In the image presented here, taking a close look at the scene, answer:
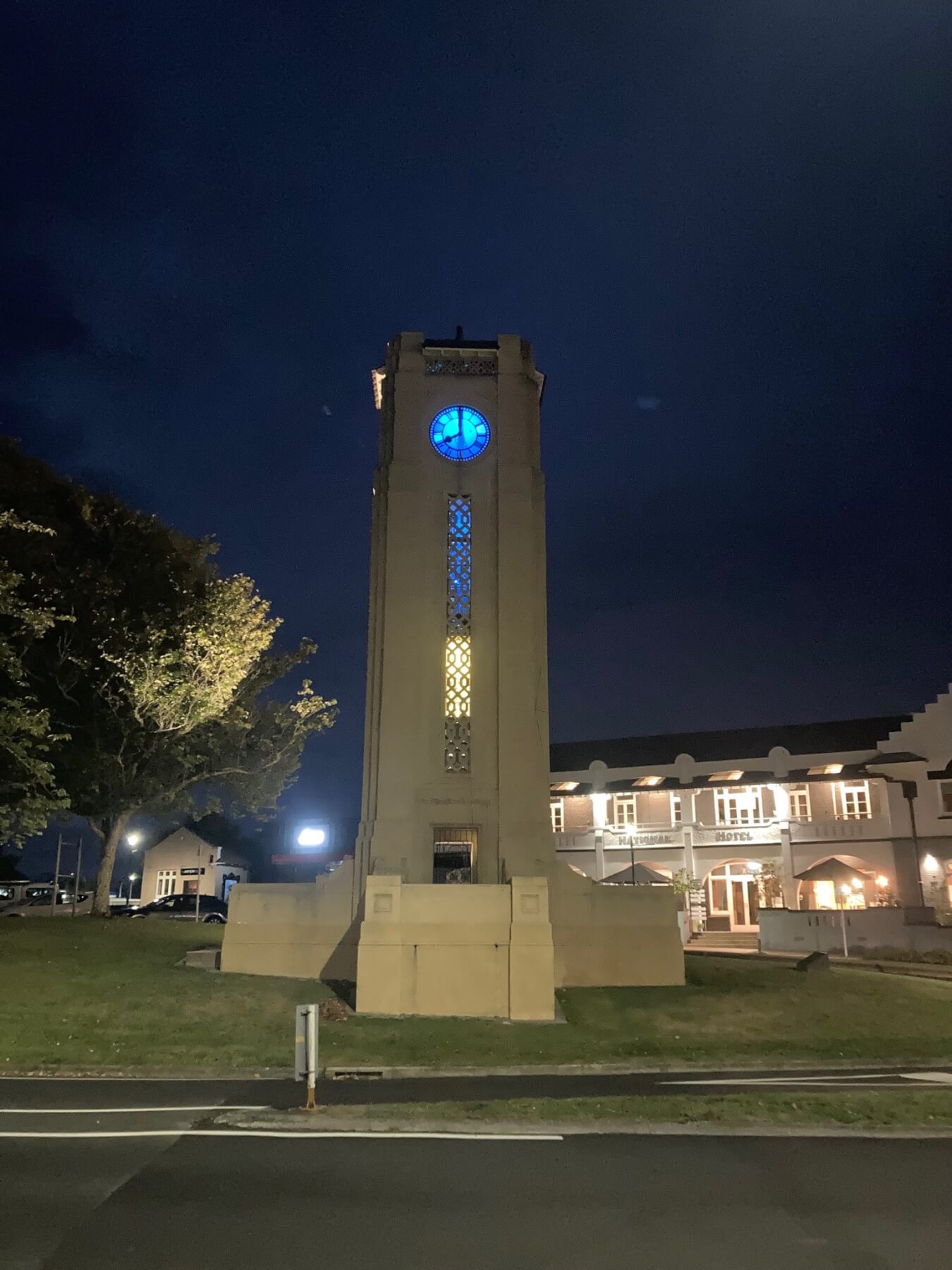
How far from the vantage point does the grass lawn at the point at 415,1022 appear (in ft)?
47.4

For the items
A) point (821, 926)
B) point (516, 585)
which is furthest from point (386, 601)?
point (821, 926)

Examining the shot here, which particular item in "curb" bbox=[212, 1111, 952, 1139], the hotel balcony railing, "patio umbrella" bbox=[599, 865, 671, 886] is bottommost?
"curb" bbox=[212, 1111, 952, 1139]

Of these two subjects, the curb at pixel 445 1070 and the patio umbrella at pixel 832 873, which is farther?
the patio umbrella at pixel 832 873

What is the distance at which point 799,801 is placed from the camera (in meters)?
40.2

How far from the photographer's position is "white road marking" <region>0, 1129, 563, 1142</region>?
28.2 ft

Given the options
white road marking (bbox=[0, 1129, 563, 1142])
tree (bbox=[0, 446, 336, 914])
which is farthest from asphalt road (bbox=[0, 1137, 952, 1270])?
tree (bbox=[0, 446, 336, 914])

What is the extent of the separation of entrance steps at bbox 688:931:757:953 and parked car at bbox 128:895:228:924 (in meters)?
19.6

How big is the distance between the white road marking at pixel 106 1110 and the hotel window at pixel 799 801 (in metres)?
34.3

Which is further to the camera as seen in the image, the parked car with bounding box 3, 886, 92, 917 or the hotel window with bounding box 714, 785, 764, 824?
the hotel window with bounding box 714, 785, 764, 824

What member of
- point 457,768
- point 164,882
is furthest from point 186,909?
point 457,768

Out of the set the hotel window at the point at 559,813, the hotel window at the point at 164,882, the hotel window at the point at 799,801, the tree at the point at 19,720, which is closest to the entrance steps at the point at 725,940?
the hotel window at the point at 799,801

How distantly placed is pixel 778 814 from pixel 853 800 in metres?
3.27

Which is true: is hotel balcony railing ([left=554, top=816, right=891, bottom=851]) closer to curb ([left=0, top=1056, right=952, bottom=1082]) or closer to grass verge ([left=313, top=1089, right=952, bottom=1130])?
curb ([left=0, top=1056, right=952, bottom=1082])

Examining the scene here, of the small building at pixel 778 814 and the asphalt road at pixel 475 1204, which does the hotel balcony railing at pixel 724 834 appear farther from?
the asphalt road at pixel 475 1204
